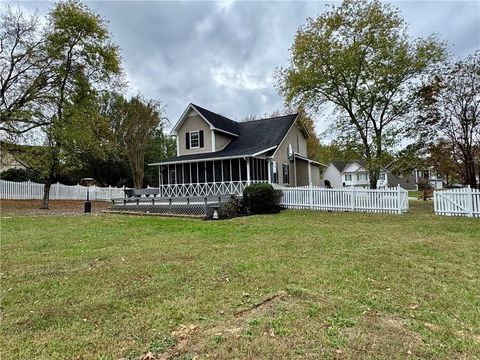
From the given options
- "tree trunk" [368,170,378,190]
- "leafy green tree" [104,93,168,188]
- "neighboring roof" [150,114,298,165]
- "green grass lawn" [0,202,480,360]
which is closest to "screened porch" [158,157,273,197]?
"neighboring roof" [150,114,298,165]

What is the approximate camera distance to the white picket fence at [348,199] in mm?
14102

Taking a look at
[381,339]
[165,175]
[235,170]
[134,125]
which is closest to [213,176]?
[235,170]

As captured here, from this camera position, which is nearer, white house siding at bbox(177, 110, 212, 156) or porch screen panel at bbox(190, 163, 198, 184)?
porch screen panel at bbox(190, 163, 198, 184)

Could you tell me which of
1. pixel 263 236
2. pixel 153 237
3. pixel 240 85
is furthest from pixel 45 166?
pixel 240 85

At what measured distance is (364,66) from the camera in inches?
764

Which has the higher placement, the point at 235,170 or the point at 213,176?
the point at 235,170

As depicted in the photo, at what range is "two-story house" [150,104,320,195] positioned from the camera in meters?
19.9

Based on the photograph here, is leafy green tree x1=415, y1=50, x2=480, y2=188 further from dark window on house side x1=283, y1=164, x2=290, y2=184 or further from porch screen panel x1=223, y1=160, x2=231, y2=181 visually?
porch screen panel x1=223, y1=160, x2=231, y2=181

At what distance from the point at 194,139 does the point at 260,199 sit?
902 centimetres

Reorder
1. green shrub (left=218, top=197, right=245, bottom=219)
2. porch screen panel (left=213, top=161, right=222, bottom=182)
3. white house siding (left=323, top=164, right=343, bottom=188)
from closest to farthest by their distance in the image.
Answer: green shrub (left=218, top=197, right=245, bottom=219) → porch screen panel (left=213, top=161, right=222, bottom=182) → white house siding (left=323, top=164, right=343, bottom=188)

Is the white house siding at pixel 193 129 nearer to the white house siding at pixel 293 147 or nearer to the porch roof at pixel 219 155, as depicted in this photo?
the porch roof at pixel 219 155

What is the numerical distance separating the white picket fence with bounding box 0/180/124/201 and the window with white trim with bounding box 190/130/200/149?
9975 mm

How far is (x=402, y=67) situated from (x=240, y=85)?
14.2m

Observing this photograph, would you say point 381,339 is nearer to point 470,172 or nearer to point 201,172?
point 470,172
